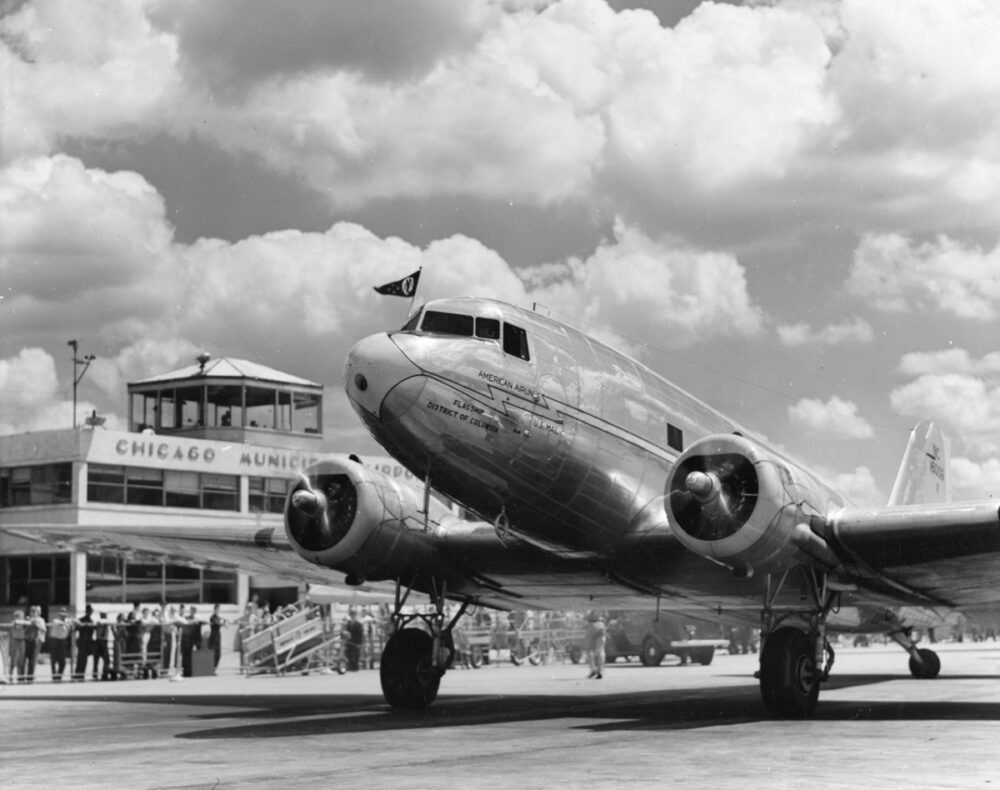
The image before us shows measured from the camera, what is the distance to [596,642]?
30.7 metres

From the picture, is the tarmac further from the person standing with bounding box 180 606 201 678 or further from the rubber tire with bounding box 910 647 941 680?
the person standing with bounding box 180 606 201 678

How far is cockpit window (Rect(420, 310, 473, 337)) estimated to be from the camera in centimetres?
1562

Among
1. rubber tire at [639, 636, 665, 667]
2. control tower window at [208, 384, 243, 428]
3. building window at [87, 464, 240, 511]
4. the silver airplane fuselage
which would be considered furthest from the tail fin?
control tower window at [208, 384, 243, 428]

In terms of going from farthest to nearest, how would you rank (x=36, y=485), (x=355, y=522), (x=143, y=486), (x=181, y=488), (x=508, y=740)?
(x=181, y=488)
(x=143, y=486)
(x=36, y=485)
(x=355, y=522)
(x=508, y=740)

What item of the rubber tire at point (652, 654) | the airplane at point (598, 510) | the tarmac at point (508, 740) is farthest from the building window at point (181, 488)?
the airplane at point (598, 510)

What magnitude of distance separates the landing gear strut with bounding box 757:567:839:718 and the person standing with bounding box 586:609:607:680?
46.0 ft

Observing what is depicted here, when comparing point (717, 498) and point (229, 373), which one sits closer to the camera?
point (717, 498)

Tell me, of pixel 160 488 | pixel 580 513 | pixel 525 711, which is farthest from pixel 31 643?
pixel 160 488

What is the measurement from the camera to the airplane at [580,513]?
597 inches

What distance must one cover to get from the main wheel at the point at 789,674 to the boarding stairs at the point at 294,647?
2432 cm

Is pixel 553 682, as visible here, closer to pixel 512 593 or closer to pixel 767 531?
pixel 512 593

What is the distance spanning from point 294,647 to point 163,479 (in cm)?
2125

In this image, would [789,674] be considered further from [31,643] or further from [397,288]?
[31,643]

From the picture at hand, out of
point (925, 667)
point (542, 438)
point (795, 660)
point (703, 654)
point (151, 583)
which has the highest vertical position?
point (542, 438)
